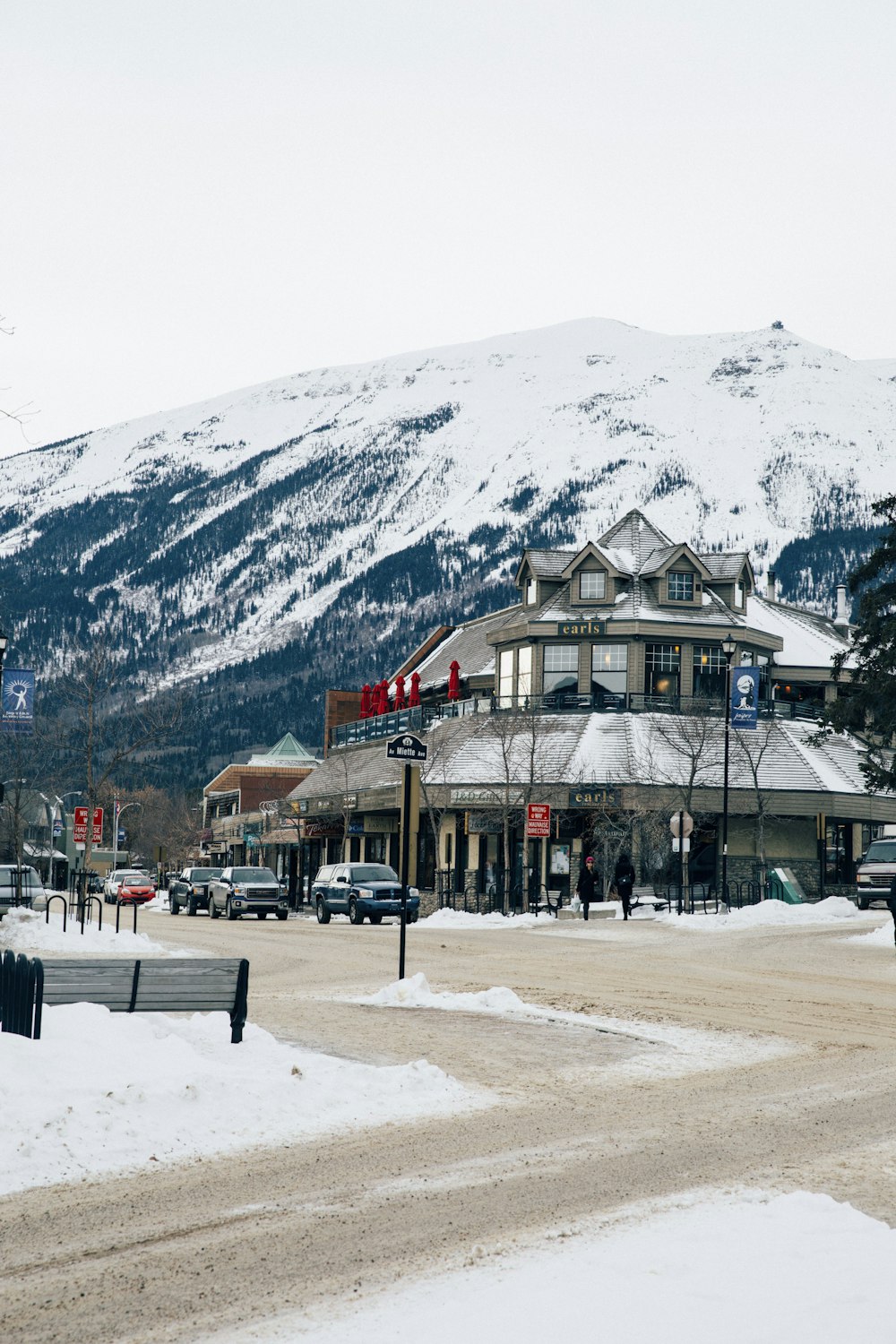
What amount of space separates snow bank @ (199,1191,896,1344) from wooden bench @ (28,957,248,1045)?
6.18 m

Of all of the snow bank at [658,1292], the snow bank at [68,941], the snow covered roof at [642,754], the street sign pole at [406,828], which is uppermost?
the snow covered roof at [642,754]

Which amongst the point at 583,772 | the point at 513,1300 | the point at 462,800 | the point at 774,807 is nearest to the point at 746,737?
the point at 774,807

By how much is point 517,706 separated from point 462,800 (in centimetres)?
564

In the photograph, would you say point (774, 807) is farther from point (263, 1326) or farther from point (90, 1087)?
point (263, 1326)

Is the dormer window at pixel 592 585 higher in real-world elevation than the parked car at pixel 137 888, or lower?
higher

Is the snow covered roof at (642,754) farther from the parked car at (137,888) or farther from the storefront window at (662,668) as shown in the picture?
the parked car at (137,888)

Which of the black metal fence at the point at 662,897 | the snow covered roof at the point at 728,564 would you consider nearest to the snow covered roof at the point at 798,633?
the snow covered roof at the point at 728,564

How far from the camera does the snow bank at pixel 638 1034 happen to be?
575 inches

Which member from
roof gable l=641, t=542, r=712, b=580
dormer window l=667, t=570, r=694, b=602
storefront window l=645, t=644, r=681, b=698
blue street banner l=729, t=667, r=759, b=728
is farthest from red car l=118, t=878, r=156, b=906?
blue street banner l=729, t=667, r=759, b=728

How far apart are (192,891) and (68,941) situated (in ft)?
76.3

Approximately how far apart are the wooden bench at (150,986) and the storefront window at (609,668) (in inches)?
1844

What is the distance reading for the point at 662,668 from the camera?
196 ft

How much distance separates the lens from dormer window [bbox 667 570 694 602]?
6119 centimetres

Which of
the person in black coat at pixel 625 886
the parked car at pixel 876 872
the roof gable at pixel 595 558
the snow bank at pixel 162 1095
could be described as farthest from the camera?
the roof gable at pixel 595 558
